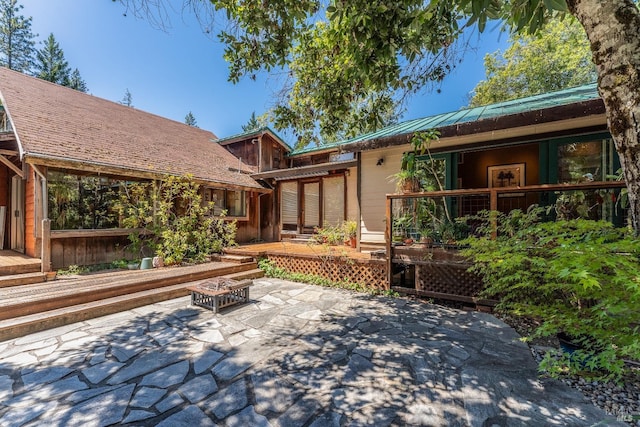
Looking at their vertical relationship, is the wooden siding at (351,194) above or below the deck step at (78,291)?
above

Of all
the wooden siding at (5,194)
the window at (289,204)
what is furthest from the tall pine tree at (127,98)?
the window at (289,204)

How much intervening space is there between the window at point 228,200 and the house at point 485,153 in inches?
53.1

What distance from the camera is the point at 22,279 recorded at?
5336mm

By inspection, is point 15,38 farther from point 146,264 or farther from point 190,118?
point 146,264

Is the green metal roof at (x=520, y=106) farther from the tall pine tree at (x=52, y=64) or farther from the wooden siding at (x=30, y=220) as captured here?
the tall pine tree at (x=52, y=64)

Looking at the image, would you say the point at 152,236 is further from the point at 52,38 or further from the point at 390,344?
the point at 52,38

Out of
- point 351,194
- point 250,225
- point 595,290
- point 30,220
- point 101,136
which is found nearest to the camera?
point 595,290

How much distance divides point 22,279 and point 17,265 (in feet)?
1.65

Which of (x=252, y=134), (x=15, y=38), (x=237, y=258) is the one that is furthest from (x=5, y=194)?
(x=15, y=38)

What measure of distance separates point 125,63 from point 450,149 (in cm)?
808

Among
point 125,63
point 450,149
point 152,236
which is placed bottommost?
point 152,236

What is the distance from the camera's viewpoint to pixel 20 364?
9.42 ft

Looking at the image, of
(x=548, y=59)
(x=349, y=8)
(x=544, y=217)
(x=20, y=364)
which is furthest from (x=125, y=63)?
(x=548, y=59)

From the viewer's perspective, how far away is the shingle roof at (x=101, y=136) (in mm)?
6617
